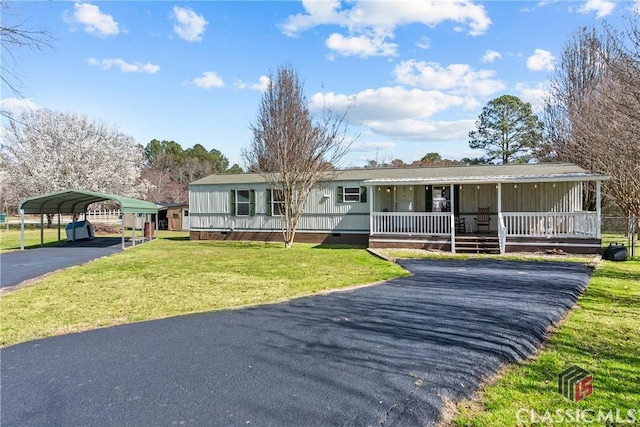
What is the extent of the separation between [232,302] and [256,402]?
3.75 m

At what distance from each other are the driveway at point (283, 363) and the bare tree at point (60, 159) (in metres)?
30.4

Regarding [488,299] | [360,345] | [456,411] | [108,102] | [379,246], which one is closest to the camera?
[456,411]

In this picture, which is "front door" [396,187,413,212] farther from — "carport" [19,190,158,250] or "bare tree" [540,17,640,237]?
"carport" [19,190,158,250]

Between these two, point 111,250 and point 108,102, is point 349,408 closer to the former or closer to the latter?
point 108,102

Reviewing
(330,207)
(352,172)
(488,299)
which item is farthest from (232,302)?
(352,172)

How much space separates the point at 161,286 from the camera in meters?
8.27

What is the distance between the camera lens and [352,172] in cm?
1931

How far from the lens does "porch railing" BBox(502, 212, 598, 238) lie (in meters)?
13.0

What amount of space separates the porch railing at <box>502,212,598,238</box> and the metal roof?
3.90 ft

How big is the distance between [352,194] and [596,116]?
10604 millimetres

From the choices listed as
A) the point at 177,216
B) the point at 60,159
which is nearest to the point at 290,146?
the point at 177,216

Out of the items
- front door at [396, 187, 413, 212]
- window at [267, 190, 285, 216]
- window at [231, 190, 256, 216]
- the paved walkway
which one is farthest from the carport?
front door at [396, 187, 413, 212]

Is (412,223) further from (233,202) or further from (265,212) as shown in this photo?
(233,202)

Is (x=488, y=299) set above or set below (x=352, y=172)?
below
